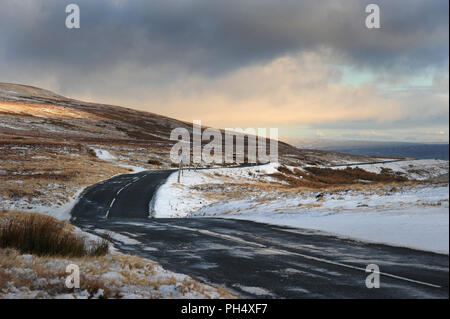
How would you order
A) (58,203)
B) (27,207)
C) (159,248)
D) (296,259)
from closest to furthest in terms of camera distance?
(296,259) < (159,248) < (27,207) < (58,203)

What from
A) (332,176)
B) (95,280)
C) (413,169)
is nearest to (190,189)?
(95,280)

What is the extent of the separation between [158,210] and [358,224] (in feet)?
52.6

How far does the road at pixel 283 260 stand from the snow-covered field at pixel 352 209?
392 mm

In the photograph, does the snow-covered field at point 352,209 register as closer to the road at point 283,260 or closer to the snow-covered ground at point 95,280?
the road at point 283,260

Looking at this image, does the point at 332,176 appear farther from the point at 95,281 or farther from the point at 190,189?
the point at 95,281

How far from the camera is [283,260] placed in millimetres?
8000

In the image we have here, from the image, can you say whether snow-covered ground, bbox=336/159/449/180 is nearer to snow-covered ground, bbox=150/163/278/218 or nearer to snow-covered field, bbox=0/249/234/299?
snow-covered ground, bbox=150/163/278/218

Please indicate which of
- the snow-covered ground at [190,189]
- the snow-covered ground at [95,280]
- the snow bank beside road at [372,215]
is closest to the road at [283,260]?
the snow bank beside road at [372,215]

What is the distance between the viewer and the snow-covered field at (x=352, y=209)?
5741 millimetres

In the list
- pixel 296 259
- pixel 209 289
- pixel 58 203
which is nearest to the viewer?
pixel 209 289

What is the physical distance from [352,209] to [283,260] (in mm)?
6229

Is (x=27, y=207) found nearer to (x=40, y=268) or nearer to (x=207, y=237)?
(x=207, y=237)
